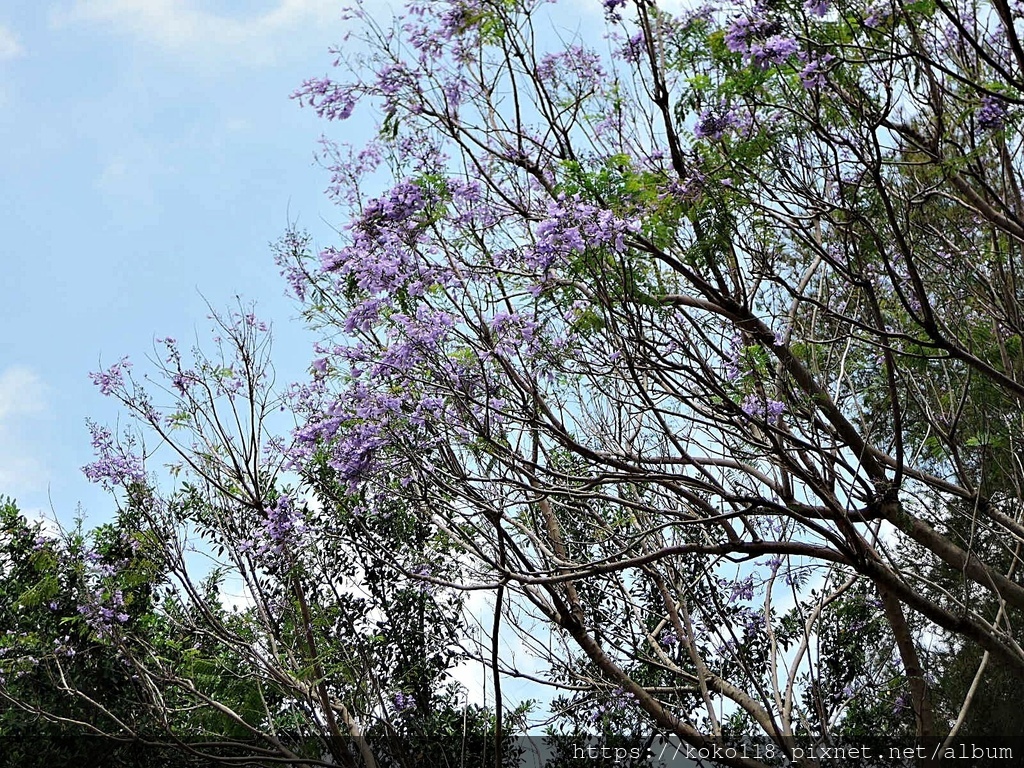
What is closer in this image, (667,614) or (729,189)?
(729,189)

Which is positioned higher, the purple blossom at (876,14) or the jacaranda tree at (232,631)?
the purple blossom at (876,14)

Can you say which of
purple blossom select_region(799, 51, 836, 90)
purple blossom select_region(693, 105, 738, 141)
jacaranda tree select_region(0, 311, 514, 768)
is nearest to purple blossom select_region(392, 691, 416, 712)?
jacaranda tree select_region(0, 311, 514, 768)

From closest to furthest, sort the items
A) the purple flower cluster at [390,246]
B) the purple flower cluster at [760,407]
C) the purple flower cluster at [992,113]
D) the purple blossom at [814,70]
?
1. the purple blossom at [814,70]
2. the purple flower cluster at [992,113]
3. the purple flower cluster at [390,246]
4. the purple flower cluster at [760,407]

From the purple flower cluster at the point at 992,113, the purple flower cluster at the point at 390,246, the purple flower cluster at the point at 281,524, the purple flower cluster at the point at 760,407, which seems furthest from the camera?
the purple flower cluster at the point at 281,524

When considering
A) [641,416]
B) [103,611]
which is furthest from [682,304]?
[103,611]

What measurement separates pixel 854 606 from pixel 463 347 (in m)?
4.27

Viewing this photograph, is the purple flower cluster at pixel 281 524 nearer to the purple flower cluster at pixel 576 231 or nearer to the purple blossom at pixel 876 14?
the purple flower cluster at pixel 576 231

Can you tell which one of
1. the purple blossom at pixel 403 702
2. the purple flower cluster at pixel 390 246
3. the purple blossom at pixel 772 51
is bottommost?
the purple blossom at pixel 403 702

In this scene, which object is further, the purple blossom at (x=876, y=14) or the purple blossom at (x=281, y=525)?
the purple blossom at (x=281, y=525)

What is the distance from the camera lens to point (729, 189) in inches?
182

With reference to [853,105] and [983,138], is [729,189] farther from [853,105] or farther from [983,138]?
[983,138]

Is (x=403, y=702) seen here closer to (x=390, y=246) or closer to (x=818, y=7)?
(x=390, y=246)

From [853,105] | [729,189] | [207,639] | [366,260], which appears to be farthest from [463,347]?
[207,639]

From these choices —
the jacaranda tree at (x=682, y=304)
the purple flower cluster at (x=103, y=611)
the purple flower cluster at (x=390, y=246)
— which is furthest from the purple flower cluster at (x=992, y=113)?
the purple flower cluster at (x=103, y=611)
